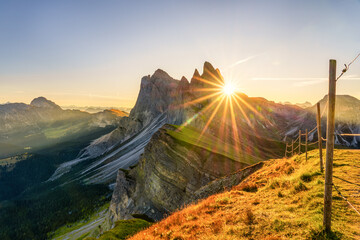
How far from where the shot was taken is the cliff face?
109ft

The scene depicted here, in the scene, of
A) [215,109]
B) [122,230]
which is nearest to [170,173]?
[122,230]

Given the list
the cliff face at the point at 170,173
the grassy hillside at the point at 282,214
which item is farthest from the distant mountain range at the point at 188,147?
the grassy hillside at the point at 282,214

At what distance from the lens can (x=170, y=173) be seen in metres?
35.5

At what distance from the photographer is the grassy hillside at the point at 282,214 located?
725 cm

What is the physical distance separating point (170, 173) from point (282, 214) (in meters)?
28.4

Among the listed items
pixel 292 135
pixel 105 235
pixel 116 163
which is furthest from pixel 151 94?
pixel 105 235

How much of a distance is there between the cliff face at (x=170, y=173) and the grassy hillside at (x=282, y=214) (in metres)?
20.3

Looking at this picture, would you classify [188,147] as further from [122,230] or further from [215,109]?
[215,109]

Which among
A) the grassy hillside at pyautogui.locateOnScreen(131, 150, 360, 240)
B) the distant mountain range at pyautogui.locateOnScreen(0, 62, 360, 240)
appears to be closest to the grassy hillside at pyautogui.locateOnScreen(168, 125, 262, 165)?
the distant mountain range at pyautogui.locateOnScreen(0, 62, 360, 240)

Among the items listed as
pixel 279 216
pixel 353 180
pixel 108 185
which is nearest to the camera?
pixel 279 216

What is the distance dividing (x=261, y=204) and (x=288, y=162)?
27.3 feet

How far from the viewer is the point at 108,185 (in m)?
124

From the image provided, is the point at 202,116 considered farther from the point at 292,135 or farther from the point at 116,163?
the point at 292,135

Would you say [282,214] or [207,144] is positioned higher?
[282,214]
